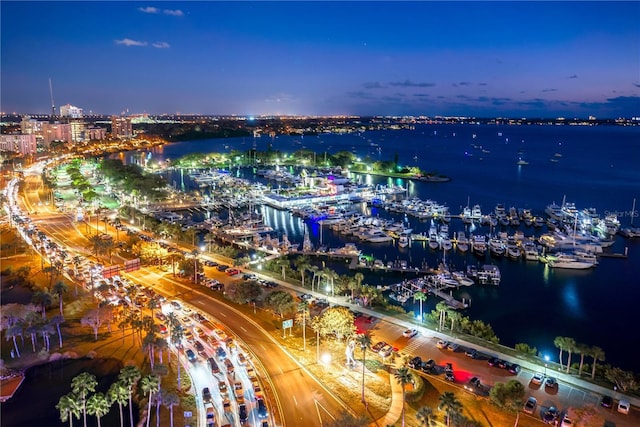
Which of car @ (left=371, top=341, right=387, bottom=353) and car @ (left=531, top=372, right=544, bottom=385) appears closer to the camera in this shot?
car @ (left=531, top=372, right=544, bottom=385)

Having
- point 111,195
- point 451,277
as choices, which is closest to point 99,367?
point 451,277

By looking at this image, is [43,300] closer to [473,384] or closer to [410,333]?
[410,333]

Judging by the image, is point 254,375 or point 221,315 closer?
point 254,375

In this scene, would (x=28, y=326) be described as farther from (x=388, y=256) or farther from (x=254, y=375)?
(x=388, y=256)

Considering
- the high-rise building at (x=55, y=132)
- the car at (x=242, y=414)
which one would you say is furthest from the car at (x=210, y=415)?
the high-rise building at (x=55, y=132)

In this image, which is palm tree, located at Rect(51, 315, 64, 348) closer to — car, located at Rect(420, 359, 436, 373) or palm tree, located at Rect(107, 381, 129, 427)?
palm tree, located at Rect(107, 381, 129, 427)

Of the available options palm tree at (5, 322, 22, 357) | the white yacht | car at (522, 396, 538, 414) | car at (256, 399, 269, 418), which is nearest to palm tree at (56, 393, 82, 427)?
car at (256, 399, 269, 418)
